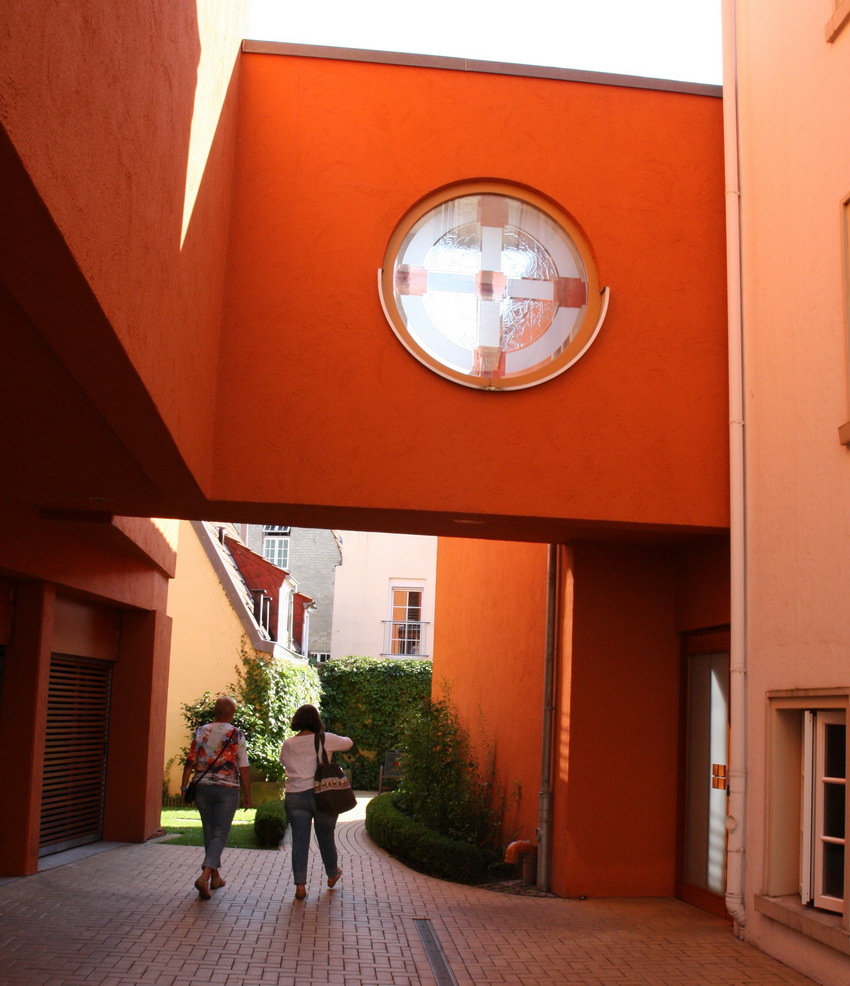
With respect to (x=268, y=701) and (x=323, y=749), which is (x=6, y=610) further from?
(x=268, y=701)

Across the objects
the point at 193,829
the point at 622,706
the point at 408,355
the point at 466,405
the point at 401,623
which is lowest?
the point at 193,829

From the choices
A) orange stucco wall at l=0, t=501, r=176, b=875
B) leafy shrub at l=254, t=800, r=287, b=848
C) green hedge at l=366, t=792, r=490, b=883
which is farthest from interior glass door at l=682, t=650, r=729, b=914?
orange stucco wall at l=0, t=501, r=176, b=875

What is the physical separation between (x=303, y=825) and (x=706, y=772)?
3.48m

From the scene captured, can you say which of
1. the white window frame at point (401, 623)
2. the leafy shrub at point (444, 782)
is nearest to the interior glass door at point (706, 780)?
the leafy shrub at point (444, 782)

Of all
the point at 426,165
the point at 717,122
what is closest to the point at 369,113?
the point at 426,165

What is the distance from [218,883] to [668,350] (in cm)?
588

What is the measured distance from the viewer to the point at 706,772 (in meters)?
9.52

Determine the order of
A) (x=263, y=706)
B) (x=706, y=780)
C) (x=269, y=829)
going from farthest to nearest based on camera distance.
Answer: (x=263, y=706) → (x=269, y=829) → (x=706, y=780)

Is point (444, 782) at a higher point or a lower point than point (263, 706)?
lower

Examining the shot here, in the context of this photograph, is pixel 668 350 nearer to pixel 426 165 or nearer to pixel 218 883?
pixel 426 165

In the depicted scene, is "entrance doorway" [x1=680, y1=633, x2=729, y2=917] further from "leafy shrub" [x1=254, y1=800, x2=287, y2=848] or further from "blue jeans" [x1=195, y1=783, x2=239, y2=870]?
"leafy shrub" [x1=254, y1=800, x2=287, y2=848]

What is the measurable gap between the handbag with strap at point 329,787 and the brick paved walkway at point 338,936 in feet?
2.52

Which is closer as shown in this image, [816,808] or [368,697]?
[816,808]

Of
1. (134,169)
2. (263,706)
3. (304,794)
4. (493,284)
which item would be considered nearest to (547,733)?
(304,794)
